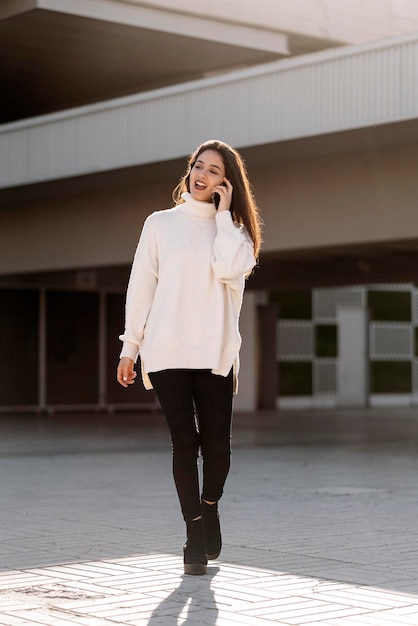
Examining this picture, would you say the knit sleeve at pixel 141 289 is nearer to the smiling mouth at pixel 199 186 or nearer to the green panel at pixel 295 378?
the smiling mouth at pixel 199 186

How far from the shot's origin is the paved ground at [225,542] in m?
5.27

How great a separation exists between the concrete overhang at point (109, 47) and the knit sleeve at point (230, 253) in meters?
17.1

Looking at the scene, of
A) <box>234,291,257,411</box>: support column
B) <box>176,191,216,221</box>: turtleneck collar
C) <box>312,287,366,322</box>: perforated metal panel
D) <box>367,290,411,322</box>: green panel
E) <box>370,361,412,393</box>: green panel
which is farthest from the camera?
<box>370,361,412,393</box>: green panel

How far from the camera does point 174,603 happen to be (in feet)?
17.6

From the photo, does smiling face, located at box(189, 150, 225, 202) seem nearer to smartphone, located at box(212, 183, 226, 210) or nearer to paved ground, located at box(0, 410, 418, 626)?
smartphone, located at box(212, 183, 226, 210)

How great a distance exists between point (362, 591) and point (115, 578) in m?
1.22

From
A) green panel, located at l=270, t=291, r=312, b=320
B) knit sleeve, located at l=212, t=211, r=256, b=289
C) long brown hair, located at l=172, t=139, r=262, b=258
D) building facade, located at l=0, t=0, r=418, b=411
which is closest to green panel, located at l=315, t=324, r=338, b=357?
building facade, located at l=0, t=0, r=418, b=411

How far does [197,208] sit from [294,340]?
92.5 feet

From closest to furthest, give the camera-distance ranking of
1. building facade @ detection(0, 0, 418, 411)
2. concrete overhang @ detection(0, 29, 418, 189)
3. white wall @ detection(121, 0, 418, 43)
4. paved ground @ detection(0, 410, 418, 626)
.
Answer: paved ground @ detection(0, 410, 418, 626)
concrete overhang @ detection(0, 29, 418, 189)
building facade @ detection(0, 0, 418, 411)
white wall @ detection(121, 0, 418, 43)

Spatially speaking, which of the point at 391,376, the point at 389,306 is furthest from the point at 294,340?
the point at 391,376

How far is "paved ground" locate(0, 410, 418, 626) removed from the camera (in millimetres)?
5266

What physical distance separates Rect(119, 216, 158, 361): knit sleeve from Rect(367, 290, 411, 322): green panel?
102 feet

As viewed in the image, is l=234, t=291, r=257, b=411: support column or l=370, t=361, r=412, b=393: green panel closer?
l=234, t=291, r=257, b=411: support column

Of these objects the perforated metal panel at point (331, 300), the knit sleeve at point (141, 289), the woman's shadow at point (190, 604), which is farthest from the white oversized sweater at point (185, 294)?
the perforated metal panel at point (331, 300)
